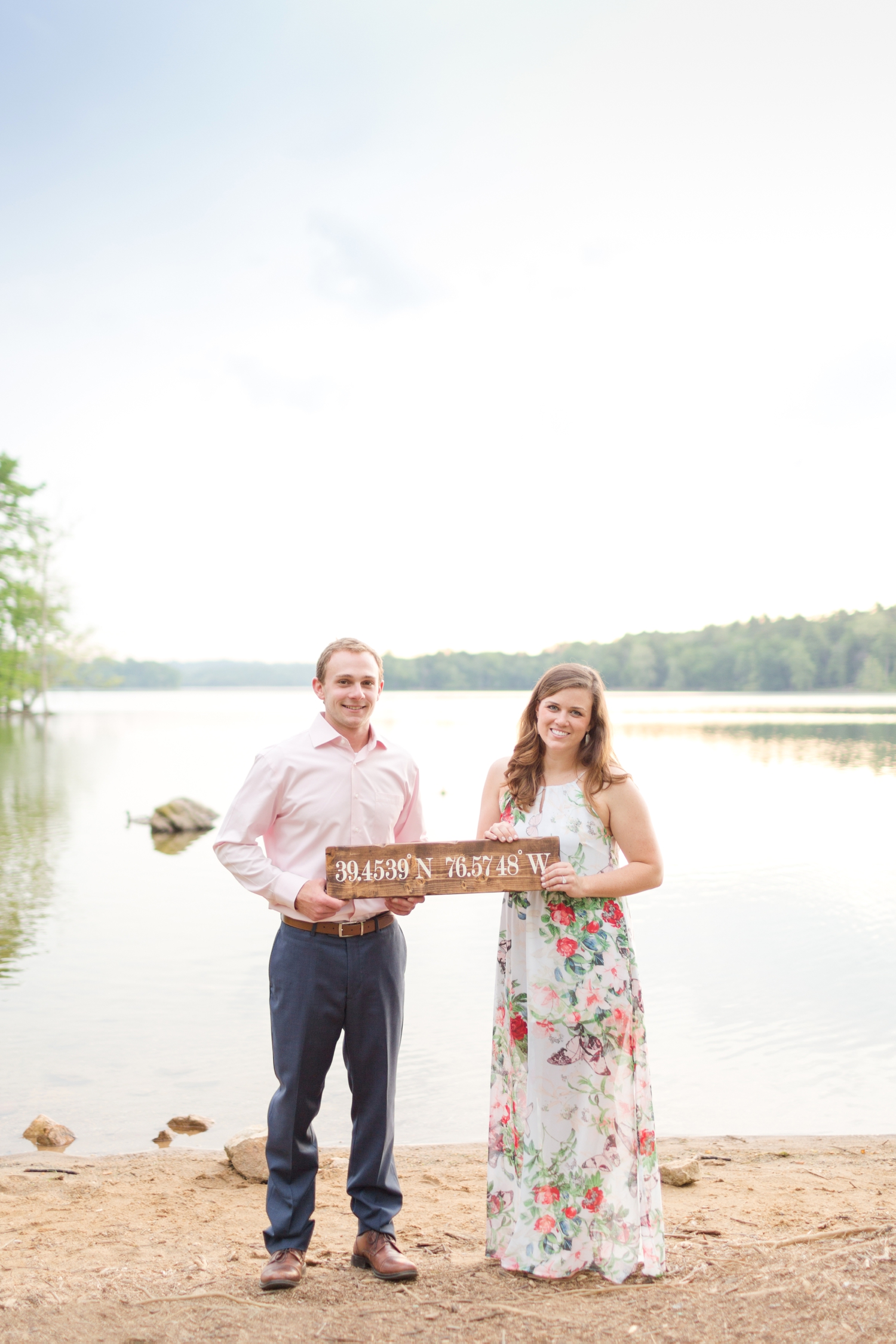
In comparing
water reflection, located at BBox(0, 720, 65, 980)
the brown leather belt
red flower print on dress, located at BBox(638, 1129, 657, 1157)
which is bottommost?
water reflection, located at BBox(0, 720, 65, 980)

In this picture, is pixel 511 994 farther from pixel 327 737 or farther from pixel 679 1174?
pixel 679 1174

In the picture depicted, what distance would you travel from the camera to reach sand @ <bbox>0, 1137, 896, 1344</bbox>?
3.12 m

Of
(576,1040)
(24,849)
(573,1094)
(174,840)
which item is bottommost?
(174,840)

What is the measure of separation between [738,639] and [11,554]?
273 feet

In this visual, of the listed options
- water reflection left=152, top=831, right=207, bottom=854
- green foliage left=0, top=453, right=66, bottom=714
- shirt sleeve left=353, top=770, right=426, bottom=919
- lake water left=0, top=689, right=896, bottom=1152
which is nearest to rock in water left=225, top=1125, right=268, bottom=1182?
lake water left=0, top=689, right=896, bottom=1152

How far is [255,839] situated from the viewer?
142 inches

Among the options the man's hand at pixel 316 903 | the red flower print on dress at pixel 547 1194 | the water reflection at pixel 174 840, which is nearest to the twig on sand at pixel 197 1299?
the red flower print on dress at pixel 547 1194

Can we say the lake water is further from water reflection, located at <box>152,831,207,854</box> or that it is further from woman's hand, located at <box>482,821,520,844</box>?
woman's hand, located at <box>482,821,520,844</box>

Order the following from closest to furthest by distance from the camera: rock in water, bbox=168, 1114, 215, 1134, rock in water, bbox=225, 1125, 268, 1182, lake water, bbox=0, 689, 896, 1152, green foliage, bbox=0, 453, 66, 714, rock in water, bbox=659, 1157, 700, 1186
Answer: rock in water, bbox=659, 1157, 700, 1186, rock in water, bbox=225, 1125, 268, 1182, rock in water, bbox=168, 1114, 215, 1134, lake water, bbox=0, 689, 896, 1152, green foliage, bbox=0, 453, 66, 714

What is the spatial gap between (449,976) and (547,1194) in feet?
21.0

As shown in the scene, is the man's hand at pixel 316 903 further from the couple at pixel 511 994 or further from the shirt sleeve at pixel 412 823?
the shirt sleeve at pixel 412 823

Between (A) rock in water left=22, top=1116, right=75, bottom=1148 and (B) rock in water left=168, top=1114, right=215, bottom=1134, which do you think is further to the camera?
(B) rock in water left=168, top=1114, right=215, bottom=1134

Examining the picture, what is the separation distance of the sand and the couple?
0.16 m

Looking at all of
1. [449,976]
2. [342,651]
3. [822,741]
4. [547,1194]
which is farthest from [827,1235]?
[822,741]
